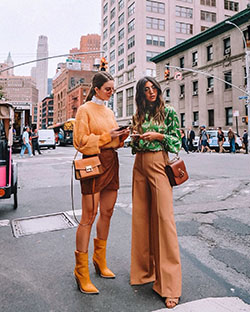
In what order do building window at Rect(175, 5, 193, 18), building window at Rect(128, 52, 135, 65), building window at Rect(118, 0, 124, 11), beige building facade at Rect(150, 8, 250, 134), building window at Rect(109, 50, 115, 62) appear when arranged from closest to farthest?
beige building facade at Rect(150, 8, 250, 134) → building window at Rect(175, 5, 193, 18) → building window at Rect(128, 52, 135, 65) → building window at Rect(118, 0, 124, 11) → building window at Rect(109, 50, 115, 62)

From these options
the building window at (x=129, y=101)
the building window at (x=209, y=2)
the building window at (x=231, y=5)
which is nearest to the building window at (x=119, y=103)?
the building window at (x=129, y=101)

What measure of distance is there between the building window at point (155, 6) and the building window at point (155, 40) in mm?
4446

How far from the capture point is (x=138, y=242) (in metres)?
2.64

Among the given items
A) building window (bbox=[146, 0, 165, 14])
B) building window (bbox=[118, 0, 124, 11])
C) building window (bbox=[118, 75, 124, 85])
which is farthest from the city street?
building window (bbox=[118, 0, 124, 11])

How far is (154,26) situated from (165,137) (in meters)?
54.0

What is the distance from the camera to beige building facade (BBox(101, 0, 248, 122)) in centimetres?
5056

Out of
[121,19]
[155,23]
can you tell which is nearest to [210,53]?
[155,23]

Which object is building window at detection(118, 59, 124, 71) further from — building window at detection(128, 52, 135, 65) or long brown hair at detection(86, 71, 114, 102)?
long brown hair at detection(86, 71, 114, 102)

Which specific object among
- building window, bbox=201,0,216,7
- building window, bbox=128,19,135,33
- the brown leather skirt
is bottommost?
the brown leather skirt

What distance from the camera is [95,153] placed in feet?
8.20

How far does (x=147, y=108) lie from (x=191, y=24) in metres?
56.7

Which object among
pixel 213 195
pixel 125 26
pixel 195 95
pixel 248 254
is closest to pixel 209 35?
pixel 195 95

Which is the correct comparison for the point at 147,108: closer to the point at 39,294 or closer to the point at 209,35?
the point at 39,294

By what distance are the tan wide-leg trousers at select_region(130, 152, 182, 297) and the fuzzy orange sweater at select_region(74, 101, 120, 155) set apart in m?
0.37
